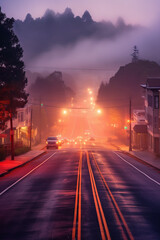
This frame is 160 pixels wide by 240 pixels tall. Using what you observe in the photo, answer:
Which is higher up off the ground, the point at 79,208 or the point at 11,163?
the point at 11,163

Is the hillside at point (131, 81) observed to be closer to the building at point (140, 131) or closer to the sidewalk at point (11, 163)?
the building at point (140, 131)

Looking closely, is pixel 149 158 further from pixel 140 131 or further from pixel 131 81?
pixel 131 81

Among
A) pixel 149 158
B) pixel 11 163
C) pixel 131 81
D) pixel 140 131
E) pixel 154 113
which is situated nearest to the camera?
pixel 11 163

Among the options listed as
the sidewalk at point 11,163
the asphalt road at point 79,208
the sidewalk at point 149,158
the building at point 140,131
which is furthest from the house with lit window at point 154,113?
the asphalt road at point 79,208

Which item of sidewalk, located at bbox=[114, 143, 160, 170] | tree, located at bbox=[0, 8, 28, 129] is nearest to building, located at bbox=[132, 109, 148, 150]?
sidewalk, located at bbox=[114, 143, 160, 170]

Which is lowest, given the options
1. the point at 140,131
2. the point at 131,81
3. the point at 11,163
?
the point at 11,163

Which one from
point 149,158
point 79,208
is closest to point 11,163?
point 149,158

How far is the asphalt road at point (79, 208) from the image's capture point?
429 inches

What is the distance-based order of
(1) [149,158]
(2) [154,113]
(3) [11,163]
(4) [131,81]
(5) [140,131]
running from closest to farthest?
(3) [11,163]
(1) [149,158]
(2) [154,113]
(5) [140,131]
(4) [131,81]

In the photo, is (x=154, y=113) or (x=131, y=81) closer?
(x=154, y=113)

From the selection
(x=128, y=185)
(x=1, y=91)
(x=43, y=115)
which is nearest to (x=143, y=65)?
(x=43, y=115)

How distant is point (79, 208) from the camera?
14.3m

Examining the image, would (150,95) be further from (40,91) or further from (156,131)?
(40,91)

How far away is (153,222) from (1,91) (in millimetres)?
30205
